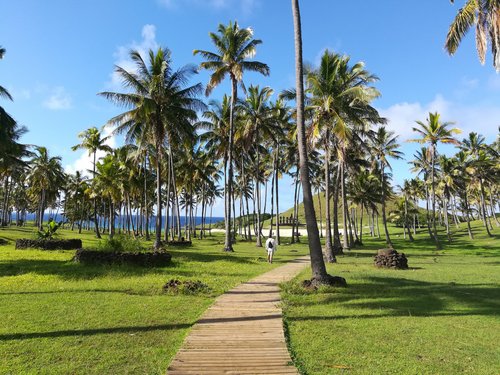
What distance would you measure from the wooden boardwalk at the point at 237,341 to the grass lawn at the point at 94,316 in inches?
12.9

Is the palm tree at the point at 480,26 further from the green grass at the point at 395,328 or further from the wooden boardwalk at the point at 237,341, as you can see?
the wooden boardwalk at the point at 237,341

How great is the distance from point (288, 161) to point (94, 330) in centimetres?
3528

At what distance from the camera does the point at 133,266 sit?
51.3ft

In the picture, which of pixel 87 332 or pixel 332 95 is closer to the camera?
pixel 87 332

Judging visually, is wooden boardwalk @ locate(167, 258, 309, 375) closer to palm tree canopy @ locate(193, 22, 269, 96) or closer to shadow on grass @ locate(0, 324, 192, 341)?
shadow on grass @ locate(0, 324, 192, 341)

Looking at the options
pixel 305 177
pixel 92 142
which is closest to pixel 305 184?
pixel 305 177

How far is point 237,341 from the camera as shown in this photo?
6.31 m

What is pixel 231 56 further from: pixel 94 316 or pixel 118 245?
pixel 94 316

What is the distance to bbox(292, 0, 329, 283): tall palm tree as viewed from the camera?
11.8 metres

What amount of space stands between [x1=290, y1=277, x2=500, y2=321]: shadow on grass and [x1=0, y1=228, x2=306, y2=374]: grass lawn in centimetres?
305

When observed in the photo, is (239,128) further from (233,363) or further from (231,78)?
(233,363)

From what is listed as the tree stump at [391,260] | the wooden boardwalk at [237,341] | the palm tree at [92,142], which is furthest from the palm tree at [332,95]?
the palm tree at [92,142]

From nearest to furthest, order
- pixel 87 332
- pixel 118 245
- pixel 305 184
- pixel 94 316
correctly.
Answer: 1. pixel 87 332
2. pixel 94 316
3. pixel 305 184
4. pixel 118 245

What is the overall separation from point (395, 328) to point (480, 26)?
11.6 m
